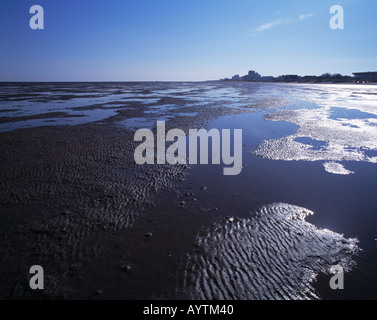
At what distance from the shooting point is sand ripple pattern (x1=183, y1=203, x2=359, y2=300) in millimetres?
3654

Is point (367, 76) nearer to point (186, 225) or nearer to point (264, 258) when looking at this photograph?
point (264, 258)

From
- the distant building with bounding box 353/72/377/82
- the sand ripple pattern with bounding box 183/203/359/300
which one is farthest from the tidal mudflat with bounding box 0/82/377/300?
the distant building with bounding box 353/72/377/82

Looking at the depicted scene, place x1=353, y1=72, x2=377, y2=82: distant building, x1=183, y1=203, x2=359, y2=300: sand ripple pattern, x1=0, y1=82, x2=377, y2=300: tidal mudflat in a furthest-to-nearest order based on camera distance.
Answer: x1=353, y1=72, x2=377, y2=82: distant building, x1=0, y1=82, x2=377, y2=300: tidal mudflat, x1=183, y1=203, x2=359, y2=300: sand ripple pattern

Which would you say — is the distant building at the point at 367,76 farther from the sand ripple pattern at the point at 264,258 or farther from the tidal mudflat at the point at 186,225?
the sand ripple pattern at the point at 264,258

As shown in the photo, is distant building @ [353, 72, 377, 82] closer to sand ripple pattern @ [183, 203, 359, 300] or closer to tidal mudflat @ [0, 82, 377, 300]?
tidal mudflat @ [0, 82, 377, 300]

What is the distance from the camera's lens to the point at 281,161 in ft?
31.2

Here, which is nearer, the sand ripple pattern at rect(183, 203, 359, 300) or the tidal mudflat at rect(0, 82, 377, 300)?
the sand ripple pattern at rect(183, 203, 359, 300)

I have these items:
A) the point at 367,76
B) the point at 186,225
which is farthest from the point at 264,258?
the point at 367,76

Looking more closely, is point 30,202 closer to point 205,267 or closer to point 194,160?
point 205,267

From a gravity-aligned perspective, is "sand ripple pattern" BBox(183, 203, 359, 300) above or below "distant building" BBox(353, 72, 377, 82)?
below

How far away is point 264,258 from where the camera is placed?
4281 millimetres

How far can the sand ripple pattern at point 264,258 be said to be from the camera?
3.65 meters

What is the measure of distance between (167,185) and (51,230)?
3.47 m

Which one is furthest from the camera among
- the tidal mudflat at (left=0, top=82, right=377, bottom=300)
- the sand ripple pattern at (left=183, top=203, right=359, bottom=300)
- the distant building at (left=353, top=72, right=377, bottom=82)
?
the distant building at (left=353, top=72, right=377, bottom=82)
